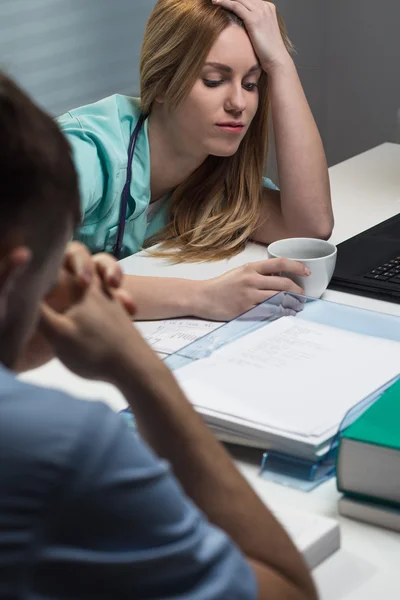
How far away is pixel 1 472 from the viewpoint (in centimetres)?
52

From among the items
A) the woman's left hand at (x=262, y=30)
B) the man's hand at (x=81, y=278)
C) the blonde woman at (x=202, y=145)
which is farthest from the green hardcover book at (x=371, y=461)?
the woman's left hand at (x=262, y=30)

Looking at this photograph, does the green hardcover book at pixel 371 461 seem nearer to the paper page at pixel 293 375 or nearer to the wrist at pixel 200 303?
the paper page at pixel 293 375

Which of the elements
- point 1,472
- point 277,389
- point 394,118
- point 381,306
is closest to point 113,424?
point 1,472

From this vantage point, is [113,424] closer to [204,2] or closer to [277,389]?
[277,389]

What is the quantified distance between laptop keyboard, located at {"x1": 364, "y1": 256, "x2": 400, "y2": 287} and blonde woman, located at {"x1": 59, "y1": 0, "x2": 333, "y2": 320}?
0.22 metres

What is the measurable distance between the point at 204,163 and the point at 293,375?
2.72ft

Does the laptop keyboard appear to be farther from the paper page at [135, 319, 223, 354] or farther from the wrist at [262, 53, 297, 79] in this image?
the wrist at [262, 53, 297, 79]

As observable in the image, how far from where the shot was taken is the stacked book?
89cm

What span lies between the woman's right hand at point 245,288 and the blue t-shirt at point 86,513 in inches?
30.0

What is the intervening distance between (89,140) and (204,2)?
30cm

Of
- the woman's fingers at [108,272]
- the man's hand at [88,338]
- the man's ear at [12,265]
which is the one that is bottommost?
the man's hand at [88,338]

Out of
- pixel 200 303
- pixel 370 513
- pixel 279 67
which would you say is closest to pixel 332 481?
pixel 370 513

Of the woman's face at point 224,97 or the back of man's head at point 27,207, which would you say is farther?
the woman's face at point 224,97

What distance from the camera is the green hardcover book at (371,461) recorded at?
89 cm
